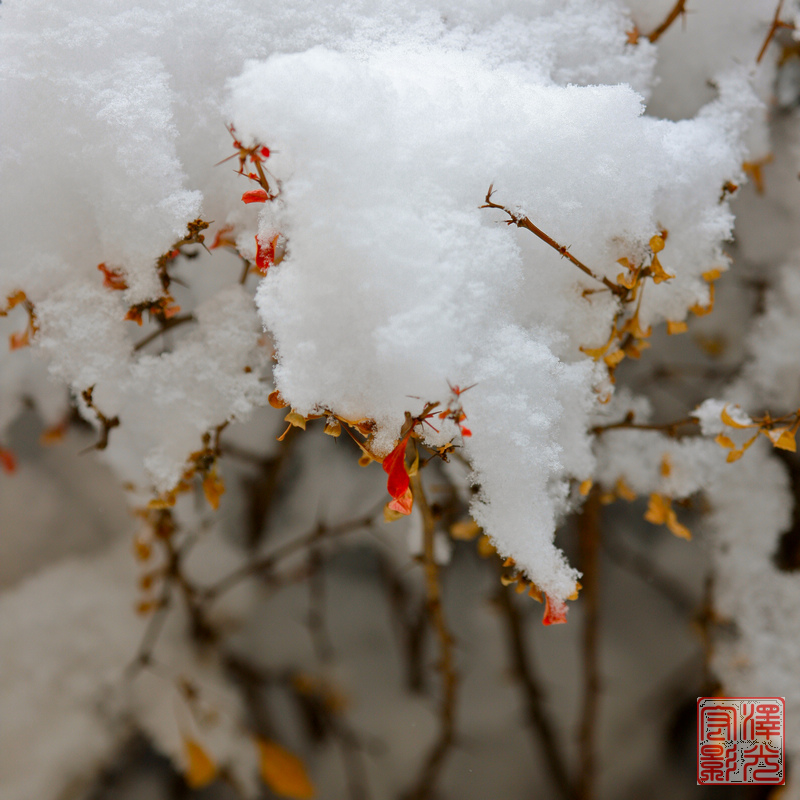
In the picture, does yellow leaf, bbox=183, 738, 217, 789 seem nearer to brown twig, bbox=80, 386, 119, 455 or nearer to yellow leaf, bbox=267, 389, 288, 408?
brown twig, bbox=80, 386, 119, 455

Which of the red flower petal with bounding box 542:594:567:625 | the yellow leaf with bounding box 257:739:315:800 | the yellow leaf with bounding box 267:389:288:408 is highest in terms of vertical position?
the yellow leaf with bounding box 267:389:288:408

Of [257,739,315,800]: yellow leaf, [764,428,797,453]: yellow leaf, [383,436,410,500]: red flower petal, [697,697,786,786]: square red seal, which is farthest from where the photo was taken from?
[257,739,315,800]: yellow leaf

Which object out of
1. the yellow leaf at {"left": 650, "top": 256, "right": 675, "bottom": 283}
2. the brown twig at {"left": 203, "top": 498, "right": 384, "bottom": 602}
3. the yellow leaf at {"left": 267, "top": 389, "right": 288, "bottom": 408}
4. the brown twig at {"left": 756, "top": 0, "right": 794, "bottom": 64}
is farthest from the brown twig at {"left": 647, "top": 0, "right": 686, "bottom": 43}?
the brown twig at {"left": 203, "top": 498, "right": 384, "bottom": 602}

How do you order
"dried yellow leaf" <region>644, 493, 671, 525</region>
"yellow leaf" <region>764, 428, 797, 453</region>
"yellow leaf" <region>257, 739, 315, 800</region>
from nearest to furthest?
"yellow leaf" <region>764, 428, 797, 453</region>, "dried yellow leaf" <region>644, 493, 671, 525</region>, "yellow leaf" <region>257, 739, 315, 800</region>

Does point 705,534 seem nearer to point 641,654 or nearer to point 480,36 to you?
point 641,654

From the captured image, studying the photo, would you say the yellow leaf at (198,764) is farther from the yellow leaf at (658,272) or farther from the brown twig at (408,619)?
the yellow leaf at (658,272)

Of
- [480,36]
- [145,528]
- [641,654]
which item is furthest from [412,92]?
[641,654]

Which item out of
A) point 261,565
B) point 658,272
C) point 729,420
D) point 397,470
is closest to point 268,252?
point 397,470
